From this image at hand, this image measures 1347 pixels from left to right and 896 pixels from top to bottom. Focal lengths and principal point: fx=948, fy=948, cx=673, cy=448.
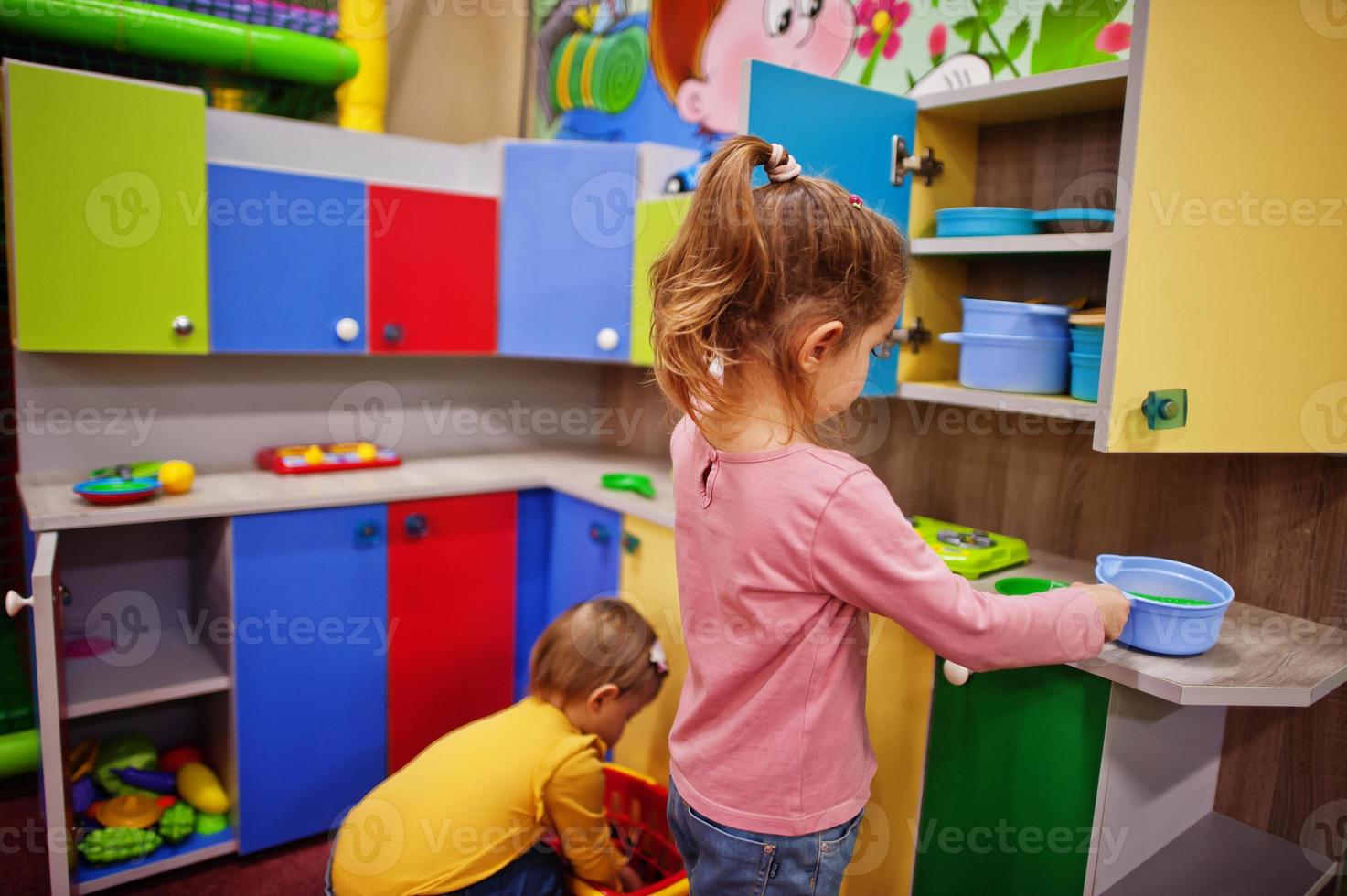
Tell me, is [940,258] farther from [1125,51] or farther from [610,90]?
[610,90]

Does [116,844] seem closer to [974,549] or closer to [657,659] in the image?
[657,659]

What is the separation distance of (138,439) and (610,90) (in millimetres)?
1587

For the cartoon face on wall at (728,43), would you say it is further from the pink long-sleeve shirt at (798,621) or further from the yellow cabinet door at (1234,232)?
the pink long-sleeve shirt at (798,621)

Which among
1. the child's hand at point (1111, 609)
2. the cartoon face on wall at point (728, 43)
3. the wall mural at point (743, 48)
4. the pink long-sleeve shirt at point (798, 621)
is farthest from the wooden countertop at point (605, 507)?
the cartoon face on wall at point (728, 43)

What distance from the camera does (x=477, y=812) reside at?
4.60ft

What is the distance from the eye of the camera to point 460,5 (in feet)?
9.78

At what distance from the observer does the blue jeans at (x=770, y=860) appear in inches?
41.6

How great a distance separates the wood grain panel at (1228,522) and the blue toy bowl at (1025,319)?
24 centimetres

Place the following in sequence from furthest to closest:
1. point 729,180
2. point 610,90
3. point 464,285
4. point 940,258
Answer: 1. point 610,90
2. point 464,285
3. point 940,258
4. point 729,180

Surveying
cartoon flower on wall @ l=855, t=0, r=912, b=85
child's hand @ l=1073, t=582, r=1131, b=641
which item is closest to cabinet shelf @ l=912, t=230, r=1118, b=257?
child's hand @ l=1073, t=582, r=1131, b=641

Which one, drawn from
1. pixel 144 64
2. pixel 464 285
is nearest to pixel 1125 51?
pixel 464 285

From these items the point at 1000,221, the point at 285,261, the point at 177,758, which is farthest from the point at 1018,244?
the point at 177,758

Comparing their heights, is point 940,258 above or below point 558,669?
above

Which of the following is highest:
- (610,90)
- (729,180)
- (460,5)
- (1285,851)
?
(460,5)
